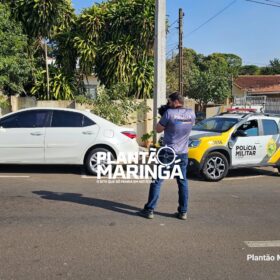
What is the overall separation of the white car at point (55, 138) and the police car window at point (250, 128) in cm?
287

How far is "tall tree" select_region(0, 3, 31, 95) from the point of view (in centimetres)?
1325

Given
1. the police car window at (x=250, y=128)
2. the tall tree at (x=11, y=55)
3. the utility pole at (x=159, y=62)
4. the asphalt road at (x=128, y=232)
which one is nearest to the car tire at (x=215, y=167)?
the asphalt road at (x=128, y=232)

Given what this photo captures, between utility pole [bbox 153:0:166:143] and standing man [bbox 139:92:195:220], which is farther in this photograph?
utility pole [bbox 153:0:166:143]

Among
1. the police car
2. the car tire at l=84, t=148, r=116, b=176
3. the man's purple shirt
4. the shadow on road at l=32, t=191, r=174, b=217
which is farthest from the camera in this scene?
the car tire at l=84, t=148, r=116, b=176

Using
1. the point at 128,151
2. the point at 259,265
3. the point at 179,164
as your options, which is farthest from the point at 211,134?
the point at 259,265

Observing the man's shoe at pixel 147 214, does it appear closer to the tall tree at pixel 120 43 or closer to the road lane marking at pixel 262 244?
the road lane marking at pixel 262 244

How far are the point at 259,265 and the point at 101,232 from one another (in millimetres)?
2000

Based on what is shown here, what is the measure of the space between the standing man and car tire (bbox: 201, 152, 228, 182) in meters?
3.18

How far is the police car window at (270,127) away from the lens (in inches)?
383

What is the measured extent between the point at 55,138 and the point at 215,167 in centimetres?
367

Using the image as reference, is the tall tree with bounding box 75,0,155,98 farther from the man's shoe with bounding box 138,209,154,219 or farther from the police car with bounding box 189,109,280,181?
the man's shoe with bounding box 138,209,154,219

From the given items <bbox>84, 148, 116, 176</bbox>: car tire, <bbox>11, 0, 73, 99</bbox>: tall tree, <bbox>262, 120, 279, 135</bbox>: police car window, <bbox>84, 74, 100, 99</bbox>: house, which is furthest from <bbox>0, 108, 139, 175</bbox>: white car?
<bbox>11, 0, 73, 99</bbox>: tall tree

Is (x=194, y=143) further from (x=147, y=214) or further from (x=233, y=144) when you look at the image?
(x=147, y=214)

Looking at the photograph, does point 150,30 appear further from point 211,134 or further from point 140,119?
point 211,134
